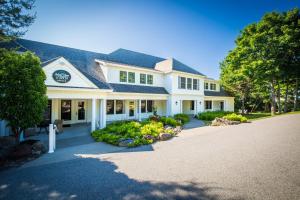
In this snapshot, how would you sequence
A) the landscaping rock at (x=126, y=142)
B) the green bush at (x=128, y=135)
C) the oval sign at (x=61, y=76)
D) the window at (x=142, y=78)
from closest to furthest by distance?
the landscaping rock at (x=126, y=142) < the green bush at (x=128, y=135) < the oval sign at (x=61, y=76) < the window at (x=142, y=78)

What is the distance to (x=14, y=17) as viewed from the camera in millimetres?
7117

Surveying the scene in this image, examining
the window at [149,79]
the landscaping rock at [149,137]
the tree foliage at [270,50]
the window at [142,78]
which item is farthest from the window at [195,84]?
the landscaping rock at [149,137]

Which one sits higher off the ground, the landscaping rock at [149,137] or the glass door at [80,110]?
the glass door at [80,110]

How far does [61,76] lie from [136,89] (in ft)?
25.5

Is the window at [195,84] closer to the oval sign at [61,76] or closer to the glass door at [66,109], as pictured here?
the glass door at [66,109]

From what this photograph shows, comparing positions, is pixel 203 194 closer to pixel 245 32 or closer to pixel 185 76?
pixel 185 76

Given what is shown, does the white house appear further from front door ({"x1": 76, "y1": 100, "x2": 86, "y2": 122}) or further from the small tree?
the small tree

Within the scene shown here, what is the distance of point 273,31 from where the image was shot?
23500mm

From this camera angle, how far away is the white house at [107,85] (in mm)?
10406

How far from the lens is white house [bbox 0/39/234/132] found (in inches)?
410

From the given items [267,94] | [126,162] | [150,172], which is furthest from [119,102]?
[267,94]

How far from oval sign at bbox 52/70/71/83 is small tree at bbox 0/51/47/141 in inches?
106

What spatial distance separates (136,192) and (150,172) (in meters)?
1.18

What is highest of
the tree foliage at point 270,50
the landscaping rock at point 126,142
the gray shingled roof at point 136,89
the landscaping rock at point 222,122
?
the tree foliage at point 270,50
